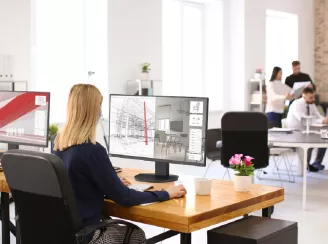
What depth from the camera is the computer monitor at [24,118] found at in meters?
3.97

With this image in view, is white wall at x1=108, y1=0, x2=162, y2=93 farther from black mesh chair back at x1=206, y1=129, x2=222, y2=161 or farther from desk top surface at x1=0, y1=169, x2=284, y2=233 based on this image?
desk top surface at x1=0, y1=169, x2=284, y2=233

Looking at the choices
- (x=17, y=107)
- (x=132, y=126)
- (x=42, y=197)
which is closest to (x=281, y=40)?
(x=17, y=107)

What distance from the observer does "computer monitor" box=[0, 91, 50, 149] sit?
3973 mm

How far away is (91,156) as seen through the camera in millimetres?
2664

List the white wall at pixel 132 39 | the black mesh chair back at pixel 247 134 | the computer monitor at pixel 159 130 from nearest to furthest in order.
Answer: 1. the computer monitor at pixel 159 130
2. the black mesh chair back at pixel 247 134
3. the white wall at pixel 132 39

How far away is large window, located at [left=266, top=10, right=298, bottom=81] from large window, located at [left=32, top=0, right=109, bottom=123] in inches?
168

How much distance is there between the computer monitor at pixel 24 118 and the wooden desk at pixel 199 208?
1244 millimetres

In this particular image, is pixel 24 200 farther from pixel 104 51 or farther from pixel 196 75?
pixel 196 75

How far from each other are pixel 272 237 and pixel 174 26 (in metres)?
7.02

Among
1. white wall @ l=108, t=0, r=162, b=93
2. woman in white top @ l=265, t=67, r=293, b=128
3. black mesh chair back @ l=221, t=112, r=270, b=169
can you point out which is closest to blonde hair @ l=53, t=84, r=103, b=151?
black mesh chair back @ l=221, t=112, r=270, b=169

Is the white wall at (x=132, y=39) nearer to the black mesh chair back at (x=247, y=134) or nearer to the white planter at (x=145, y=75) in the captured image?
the white planter at (x=145, y=75)

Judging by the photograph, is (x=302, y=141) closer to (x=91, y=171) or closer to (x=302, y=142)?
(x=302, y=142)

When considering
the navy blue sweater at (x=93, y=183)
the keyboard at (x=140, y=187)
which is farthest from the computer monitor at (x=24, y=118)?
the navy blue sweater at (x=93, y=183)

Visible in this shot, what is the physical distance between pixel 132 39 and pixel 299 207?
3416 millimetres
